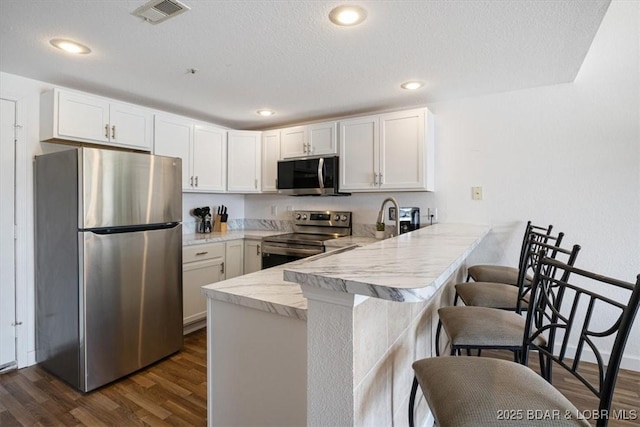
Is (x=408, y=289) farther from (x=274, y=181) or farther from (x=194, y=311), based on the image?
(x=274, y=181)

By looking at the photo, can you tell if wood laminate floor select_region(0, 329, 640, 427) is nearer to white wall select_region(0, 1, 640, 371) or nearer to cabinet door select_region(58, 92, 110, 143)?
white wall select_region(0, 1, 640, 371)

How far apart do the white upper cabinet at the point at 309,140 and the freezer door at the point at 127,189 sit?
1.30 m

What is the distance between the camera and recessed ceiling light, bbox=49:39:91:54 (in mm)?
1908

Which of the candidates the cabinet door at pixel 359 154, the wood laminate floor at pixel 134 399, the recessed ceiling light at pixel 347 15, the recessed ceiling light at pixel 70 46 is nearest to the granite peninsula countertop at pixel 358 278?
the wood laminate floor at pixel 134 399

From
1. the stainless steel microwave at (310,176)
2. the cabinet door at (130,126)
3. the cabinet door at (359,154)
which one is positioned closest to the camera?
the cabinet door at (130,126)

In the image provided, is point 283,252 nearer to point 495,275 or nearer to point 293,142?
point 293,142

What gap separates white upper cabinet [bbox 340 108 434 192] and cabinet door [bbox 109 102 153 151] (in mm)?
1838

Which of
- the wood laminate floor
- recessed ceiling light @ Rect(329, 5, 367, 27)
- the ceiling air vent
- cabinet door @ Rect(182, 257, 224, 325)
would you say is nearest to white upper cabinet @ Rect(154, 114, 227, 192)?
cabinet door @ Rect(182, 257, 224, 325)

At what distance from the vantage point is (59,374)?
2.29 meters

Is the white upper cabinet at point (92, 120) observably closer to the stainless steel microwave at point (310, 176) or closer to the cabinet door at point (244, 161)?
the cabinet door at point (244, 161)

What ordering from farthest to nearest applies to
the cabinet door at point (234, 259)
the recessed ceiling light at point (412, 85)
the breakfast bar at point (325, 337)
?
1. the cabinet door at point (234, 259)
2. the recessed ceiling light at point (412, 85)
3. the breakfast bar at point (325, 337)

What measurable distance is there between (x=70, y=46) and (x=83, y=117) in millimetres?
714

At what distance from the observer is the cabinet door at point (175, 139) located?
308 centimetres

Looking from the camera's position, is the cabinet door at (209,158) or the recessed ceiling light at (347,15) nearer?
the recessed ceiling light at (347,15)
